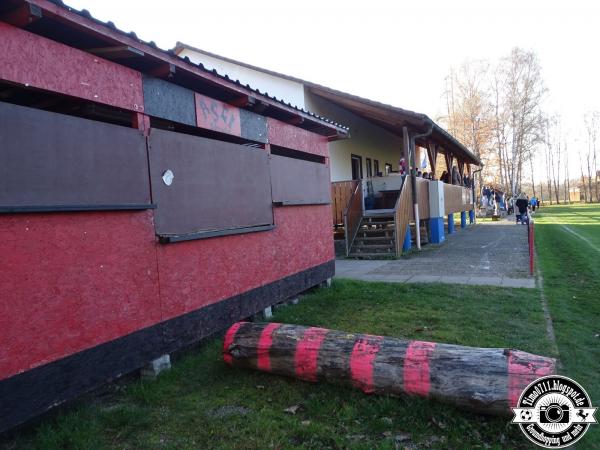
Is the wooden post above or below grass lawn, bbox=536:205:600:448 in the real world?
above

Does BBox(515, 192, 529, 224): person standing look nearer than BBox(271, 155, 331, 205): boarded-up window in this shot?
No

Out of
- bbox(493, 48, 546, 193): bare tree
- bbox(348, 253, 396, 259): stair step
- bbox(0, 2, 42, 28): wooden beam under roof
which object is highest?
bbox(493, 48, 546, 193): bare tree

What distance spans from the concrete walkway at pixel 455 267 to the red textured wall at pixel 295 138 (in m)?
2.94

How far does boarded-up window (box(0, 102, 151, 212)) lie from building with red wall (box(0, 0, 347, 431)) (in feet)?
0.03

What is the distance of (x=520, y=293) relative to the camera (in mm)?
7289

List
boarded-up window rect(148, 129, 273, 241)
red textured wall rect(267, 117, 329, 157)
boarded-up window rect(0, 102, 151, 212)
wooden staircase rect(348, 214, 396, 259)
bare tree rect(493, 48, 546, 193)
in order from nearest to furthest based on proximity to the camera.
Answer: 1. boarded-up window rect(0, 102, 151, 212)
2. boarded-up window rect(148, 129, 273, 241)
3. red textured wall rect(267, 117, 329, 157)
4. wooden staircase rect(348, 214, 396, 259)
5. bare tree rect(493, 48, 546, 193)

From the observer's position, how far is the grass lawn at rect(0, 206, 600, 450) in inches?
122

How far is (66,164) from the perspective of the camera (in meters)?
3.45

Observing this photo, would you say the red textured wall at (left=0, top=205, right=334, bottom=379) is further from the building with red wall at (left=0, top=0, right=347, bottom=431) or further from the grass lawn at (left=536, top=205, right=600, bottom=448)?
the grass lawn at (left=536, top=205, right=600, bottom=448)

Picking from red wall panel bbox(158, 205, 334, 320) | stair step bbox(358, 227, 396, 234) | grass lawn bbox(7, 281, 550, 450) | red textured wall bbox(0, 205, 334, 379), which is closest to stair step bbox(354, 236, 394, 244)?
stair step bbox(358, 227, 396, 234)

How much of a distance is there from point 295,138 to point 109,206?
4187 millimetres

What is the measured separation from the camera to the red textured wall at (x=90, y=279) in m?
3.10

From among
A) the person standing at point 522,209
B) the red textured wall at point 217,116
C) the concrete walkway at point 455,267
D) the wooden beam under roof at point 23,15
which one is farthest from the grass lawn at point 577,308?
the person standing at point 522,209

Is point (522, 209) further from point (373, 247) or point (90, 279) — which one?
point (90, 279)
